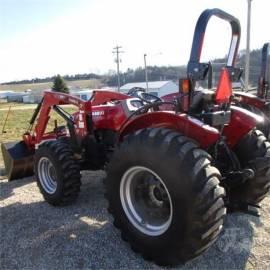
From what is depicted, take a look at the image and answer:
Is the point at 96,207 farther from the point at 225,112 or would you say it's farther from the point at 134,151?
the point at 225,112

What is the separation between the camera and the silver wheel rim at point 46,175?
5273 mm

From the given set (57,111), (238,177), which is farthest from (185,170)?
(57,111)

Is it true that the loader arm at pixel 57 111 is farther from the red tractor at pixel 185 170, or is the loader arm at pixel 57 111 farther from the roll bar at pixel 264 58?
the roll bar at pixel 264 58

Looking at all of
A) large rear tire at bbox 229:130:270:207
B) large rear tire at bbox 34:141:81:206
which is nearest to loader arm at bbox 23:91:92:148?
large rear tire at bbox 34:141:81:206

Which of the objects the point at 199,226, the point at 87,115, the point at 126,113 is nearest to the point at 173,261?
the point at 199,226

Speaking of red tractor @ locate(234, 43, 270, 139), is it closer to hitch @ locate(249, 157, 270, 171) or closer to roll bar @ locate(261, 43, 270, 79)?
roll bar @ locate(261, 43, 270, 79)

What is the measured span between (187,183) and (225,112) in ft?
3.02

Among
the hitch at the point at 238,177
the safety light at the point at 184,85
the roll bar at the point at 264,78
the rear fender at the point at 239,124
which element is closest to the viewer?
the safety light at the point at 184,85

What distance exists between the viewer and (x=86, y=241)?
388 centimetres

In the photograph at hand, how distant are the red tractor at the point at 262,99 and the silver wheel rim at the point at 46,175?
291 cm

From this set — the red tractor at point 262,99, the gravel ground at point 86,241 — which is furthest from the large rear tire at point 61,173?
the red tractor at point 262,99

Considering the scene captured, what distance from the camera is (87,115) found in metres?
5.27

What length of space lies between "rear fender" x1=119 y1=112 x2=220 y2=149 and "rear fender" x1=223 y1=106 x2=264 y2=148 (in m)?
0.75

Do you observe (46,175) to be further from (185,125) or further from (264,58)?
(264,58)
